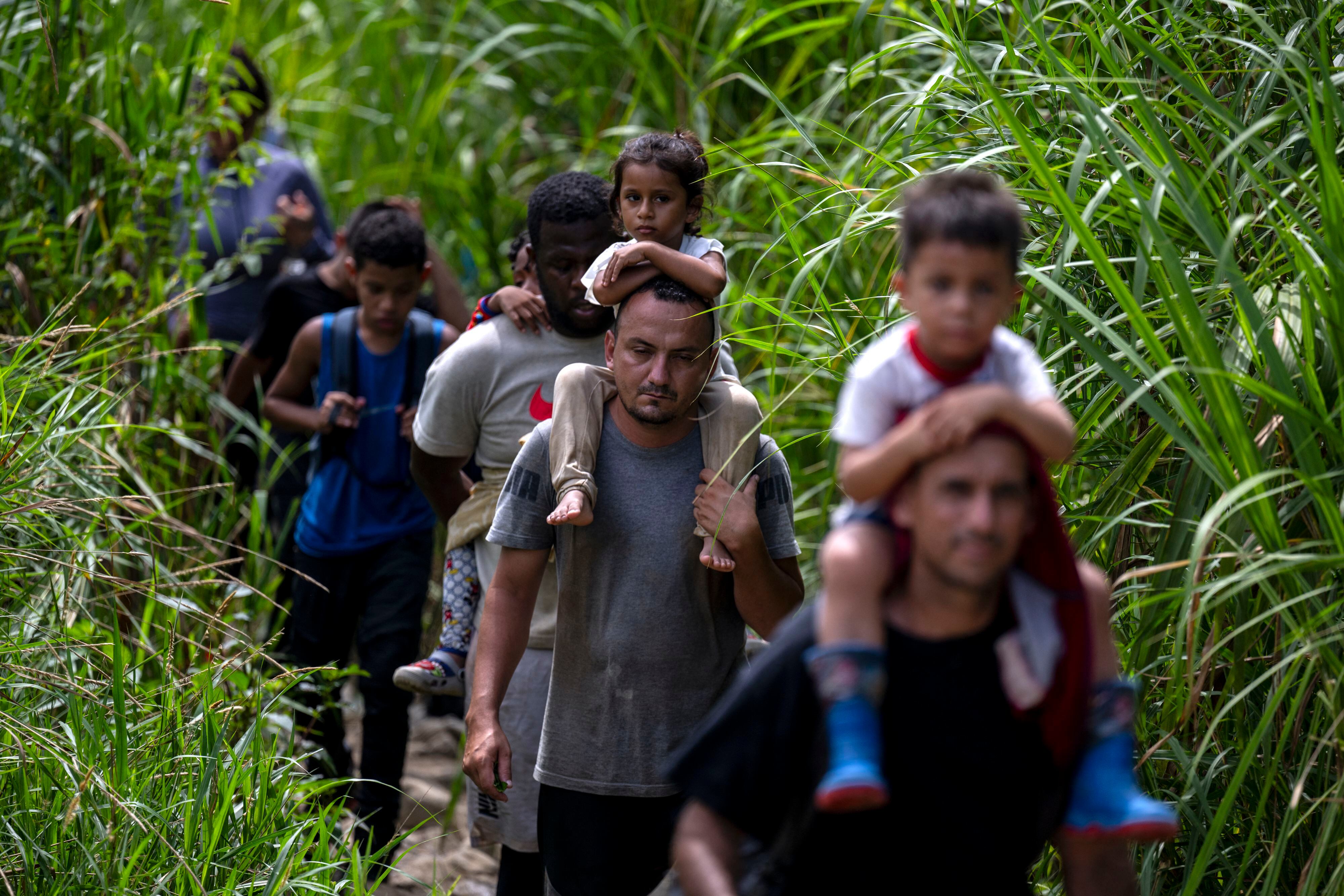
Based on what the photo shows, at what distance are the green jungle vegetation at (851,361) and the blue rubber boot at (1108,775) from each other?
14.5 inches

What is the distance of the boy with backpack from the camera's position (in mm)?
3807

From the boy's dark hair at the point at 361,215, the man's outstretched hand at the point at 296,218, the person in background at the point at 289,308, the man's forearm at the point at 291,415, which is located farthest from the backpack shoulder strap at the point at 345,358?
the man's outstretched hand at the point at 296,218

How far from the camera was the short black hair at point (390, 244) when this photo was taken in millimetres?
3949

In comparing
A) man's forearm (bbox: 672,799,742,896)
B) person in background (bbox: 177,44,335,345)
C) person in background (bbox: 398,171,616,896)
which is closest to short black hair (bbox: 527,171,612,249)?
person in background (bbox: 398,171,616,896)

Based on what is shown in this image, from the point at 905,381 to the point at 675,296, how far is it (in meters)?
1.01

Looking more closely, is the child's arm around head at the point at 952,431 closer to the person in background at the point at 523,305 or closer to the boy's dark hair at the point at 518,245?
the person in background at the point at 523,305

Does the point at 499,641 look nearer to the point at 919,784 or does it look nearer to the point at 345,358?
the point at 919,784

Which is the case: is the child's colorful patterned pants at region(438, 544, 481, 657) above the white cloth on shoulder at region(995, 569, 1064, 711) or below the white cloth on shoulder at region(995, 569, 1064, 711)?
below

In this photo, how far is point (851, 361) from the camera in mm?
2871

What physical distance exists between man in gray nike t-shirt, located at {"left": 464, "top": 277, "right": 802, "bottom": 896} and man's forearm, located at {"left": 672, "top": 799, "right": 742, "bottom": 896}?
0.91 meters

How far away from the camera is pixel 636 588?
2.46 meters

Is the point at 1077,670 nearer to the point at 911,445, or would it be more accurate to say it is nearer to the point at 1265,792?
the point at 911,445

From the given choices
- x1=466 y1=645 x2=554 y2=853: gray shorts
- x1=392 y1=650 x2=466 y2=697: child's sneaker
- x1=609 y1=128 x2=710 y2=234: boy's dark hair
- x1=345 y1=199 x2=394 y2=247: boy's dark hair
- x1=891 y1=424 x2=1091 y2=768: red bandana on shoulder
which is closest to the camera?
x1=891 y1=424 x2=1091 y2=768: red bandana on shoulder

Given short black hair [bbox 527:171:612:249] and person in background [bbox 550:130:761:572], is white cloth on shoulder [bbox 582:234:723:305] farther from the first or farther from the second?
short black hair [bbox 527:171:612:249]
